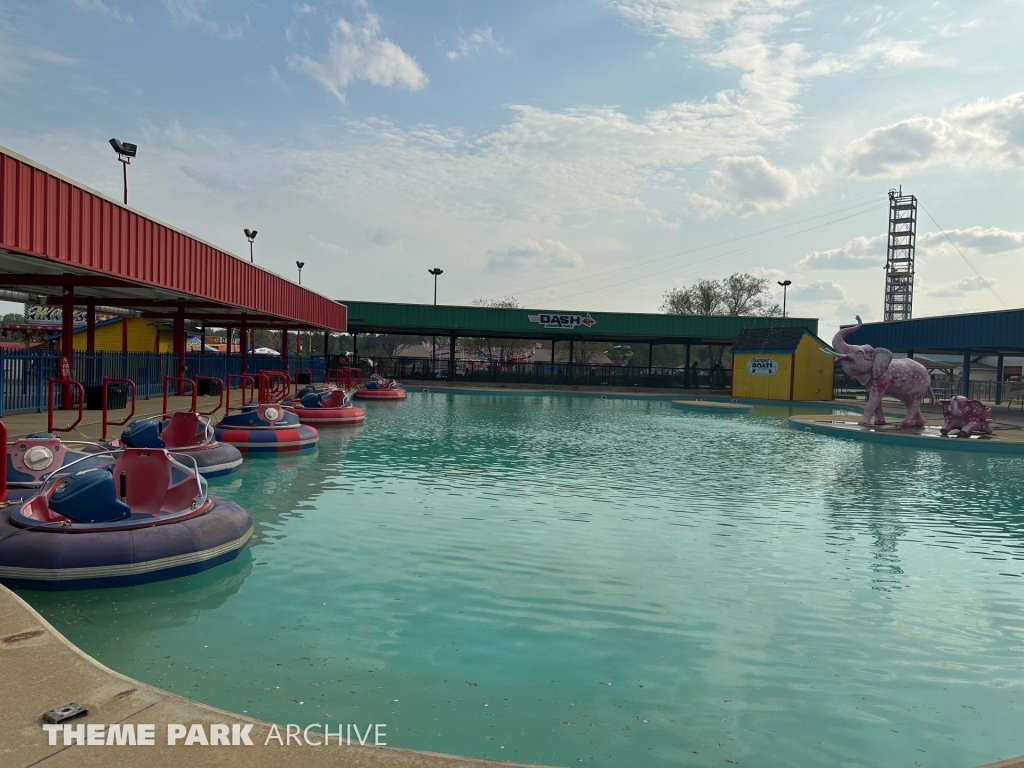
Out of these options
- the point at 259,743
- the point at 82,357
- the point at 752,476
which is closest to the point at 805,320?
the point at 752,476

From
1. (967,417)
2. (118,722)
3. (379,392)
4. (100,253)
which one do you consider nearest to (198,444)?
(100,253)

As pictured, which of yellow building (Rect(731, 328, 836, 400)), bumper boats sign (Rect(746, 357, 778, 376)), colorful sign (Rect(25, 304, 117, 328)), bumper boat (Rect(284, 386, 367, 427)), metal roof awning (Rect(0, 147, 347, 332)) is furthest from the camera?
colorful sign (Rect(25, 304, 117, 328))

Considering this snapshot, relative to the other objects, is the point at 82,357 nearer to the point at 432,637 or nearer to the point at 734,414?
the point at 432,637

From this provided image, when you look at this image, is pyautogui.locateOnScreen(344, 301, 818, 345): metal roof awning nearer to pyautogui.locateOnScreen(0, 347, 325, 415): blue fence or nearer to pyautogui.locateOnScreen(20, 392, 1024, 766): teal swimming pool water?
pyautogui.locateOnScreen(0, 347, 325, 415): blue fence

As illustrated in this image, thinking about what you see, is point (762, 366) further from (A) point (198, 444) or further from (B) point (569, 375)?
(A) point (198, 444)

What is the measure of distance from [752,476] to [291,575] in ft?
33.4

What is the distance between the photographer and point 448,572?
771 cm

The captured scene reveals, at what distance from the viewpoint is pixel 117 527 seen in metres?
7.15

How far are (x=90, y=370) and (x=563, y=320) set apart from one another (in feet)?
96.7

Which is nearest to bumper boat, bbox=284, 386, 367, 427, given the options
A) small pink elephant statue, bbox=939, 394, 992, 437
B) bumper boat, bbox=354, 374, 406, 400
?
bumper boat, bbox=354, 374, 406, 400

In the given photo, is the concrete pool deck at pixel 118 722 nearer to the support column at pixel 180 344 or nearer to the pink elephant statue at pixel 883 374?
the support column at pixel 180 344

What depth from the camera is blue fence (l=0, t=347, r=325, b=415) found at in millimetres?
17625

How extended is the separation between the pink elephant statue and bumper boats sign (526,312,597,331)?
76.0 feet

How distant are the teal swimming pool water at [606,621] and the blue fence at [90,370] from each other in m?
9.28
